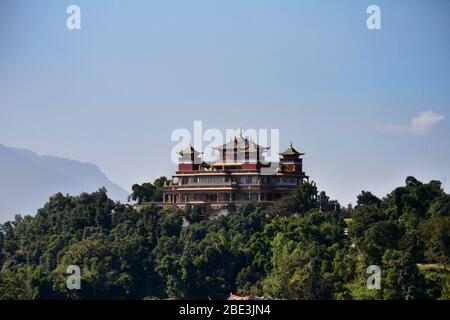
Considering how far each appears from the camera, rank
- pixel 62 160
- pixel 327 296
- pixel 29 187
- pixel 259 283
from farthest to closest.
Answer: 1. pixel 62 160
2. pixel 29 187
3. pixel 259 283
4. pixel 327 296

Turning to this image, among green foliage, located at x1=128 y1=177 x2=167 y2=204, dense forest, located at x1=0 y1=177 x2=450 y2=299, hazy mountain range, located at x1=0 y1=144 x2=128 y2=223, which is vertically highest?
hazy mountain range, located at x1=0 y1=144 x2=128 y2=223

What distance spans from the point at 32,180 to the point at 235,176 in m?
90.3

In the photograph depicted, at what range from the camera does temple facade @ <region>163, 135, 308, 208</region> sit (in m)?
67.4

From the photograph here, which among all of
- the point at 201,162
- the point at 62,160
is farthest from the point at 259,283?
the point at 62,160

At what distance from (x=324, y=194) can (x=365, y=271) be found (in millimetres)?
13137

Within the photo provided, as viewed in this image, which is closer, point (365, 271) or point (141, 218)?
point (365, 271)

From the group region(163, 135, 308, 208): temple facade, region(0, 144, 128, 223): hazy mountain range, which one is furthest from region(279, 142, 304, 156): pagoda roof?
region(0, 144, 128, 223): hazy mountain range

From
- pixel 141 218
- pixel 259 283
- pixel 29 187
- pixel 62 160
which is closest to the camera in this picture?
pixel 259 283

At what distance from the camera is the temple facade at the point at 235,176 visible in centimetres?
6744

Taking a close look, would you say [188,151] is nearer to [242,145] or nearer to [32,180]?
[242,145]

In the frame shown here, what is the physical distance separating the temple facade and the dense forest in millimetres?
1280

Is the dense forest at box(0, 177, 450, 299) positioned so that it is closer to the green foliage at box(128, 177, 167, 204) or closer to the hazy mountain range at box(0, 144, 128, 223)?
the green foliage at box(128, 177, 167, 204)

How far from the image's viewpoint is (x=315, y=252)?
182ft
